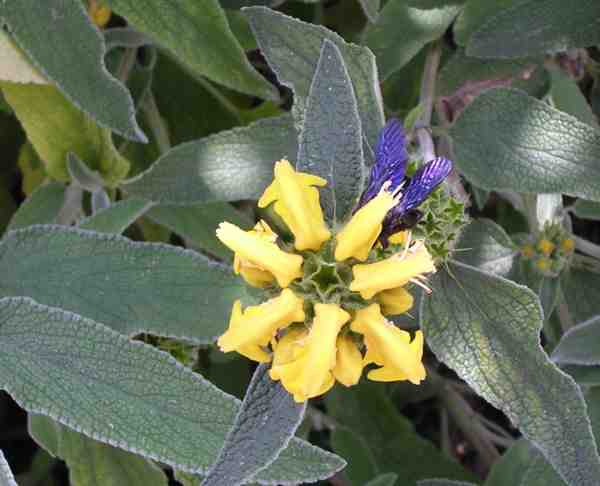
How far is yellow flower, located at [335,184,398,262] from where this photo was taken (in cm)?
77

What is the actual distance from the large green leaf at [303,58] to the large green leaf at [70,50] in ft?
0.63

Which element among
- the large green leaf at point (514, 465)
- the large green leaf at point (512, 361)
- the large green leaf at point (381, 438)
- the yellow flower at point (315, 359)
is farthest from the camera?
the large green leaf at point (381, 438)

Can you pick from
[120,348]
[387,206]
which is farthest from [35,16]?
[387,206]

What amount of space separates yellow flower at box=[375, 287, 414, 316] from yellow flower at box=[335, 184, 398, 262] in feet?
0.14

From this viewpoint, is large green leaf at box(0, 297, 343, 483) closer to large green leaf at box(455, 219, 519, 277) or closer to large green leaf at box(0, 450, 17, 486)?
large green leaf at box(0, 450, 17, 486)

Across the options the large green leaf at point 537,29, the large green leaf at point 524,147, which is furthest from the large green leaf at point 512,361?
the large green leaf at point 537,29

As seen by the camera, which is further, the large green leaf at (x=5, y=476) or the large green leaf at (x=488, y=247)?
the large green leaf at (x=488, y=247)

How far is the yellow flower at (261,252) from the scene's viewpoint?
767 mm

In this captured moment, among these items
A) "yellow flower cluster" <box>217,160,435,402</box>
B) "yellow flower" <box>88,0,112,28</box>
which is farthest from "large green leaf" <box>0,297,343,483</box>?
"yellow flower" <box>88,0,112,28</box>

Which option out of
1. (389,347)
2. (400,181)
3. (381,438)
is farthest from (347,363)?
(381,438)

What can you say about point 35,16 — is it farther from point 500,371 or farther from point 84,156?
Answer: point 500,371

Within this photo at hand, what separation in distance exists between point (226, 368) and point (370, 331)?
0.91 meters

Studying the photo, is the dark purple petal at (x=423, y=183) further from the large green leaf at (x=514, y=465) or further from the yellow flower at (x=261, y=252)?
the large green leaf at (x=514, y=465)

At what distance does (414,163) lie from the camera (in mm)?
1058
